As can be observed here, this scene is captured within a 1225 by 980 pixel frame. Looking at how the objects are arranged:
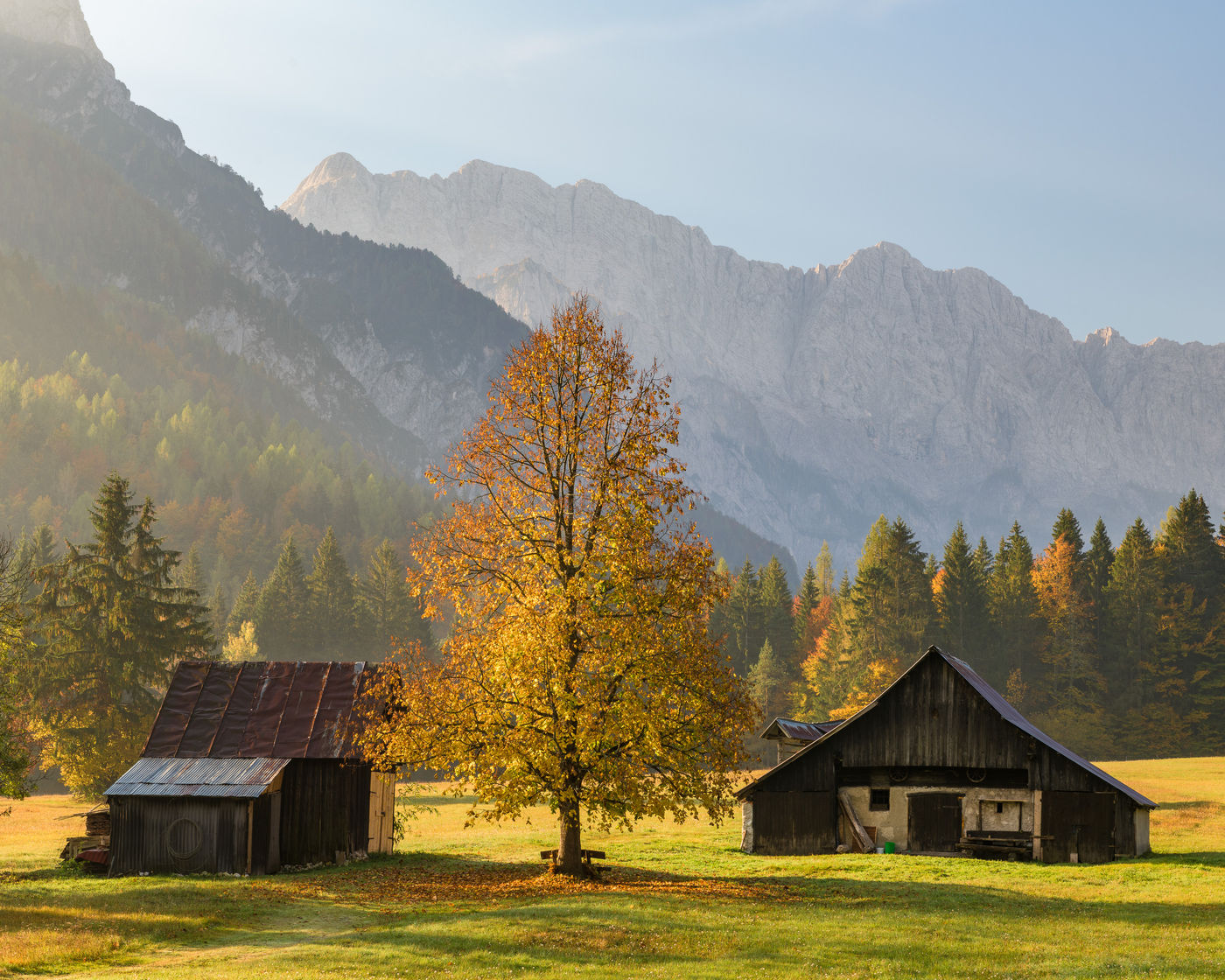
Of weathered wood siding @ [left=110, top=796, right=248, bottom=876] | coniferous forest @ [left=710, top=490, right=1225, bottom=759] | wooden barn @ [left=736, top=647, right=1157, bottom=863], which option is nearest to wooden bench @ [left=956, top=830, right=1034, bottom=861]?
wooden barn @ [left=736, top=647, right=1157, bottom=863]

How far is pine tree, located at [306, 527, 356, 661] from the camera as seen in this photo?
110 m

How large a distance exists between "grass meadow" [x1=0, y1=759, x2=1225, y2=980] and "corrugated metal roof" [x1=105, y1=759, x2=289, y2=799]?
102 inches

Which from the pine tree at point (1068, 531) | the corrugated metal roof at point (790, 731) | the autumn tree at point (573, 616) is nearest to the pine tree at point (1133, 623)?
the pine tree at point (1068, 531)

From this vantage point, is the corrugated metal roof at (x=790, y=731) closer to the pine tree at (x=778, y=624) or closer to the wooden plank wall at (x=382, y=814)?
the wooden plank wall at (x=382, y=814)

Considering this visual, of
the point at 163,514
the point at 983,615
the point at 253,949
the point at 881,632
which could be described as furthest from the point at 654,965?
the point at 163,514

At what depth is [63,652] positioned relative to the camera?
195 feet

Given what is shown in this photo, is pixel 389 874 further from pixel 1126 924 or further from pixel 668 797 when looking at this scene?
pixel 1126 924

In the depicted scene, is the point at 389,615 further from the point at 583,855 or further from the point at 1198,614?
the point at 583,855

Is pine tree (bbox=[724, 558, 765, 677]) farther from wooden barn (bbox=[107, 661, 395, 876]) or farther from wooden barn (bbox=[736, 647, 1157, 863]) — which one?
wooden barn (bbox=[107, 661, 395, 876])

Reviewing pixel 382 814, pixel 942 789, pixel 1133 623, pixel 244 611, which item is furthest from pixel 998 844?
pixel 244 611

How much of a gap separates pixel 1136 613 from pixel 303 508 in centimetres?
13049

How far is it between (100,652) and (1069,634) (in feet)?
253

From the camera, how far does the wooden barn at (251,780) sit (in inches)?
1366

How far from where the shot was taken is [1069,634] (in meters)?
98.7
